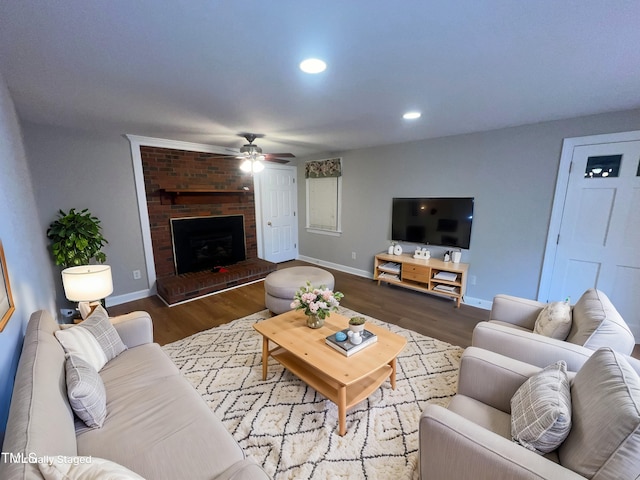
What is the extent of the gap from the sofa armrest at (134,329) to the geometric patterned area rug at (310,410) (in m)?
0.52

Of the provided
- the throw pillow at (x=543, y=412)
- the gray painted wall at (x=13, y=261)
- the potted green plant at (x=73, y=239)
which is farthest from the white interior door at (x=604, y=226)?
the potted green plant at (x=73, y=239)

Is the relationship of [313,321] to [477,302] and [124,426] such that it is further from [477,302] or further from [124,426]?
[477,302]

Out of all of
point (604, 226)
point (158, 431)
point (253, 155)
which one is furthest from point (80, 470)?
point (604, 226)

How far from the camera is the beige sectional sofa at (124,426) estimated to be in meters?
0.81

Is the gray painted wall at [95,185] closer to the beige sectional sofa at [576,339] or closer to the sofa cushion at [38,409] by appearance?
the sofa cushion at [38,409]

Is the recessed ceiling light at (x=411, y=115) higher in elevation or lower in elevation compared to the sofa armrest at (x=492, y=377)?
higher

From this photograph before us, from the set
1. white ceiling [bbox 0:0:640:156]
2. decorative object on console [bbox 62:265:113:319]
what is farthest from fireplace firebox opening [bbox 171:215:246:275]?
decorative object on console [bbox 62:265:113:319]

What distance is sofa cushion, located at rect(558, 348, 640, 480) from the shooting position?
776 mm

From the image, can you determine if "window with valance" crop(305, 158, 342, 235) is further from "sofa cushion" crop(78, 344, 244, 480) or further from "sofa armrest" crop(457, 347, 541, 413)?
"sofa cushion" crop(78, 344, 244, 480)

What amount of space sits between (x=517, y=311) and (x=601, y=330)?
0.69m

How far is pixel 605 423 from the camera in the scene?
844mm

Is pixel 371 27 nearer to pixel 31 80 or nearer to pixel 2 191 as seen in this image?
pixel 2 191

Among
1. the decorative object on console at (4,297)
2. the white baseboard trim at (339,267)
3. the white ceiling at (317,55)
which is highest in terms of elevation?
the white ceiling at (317,55)

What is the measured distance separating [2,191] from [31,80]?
909mm
